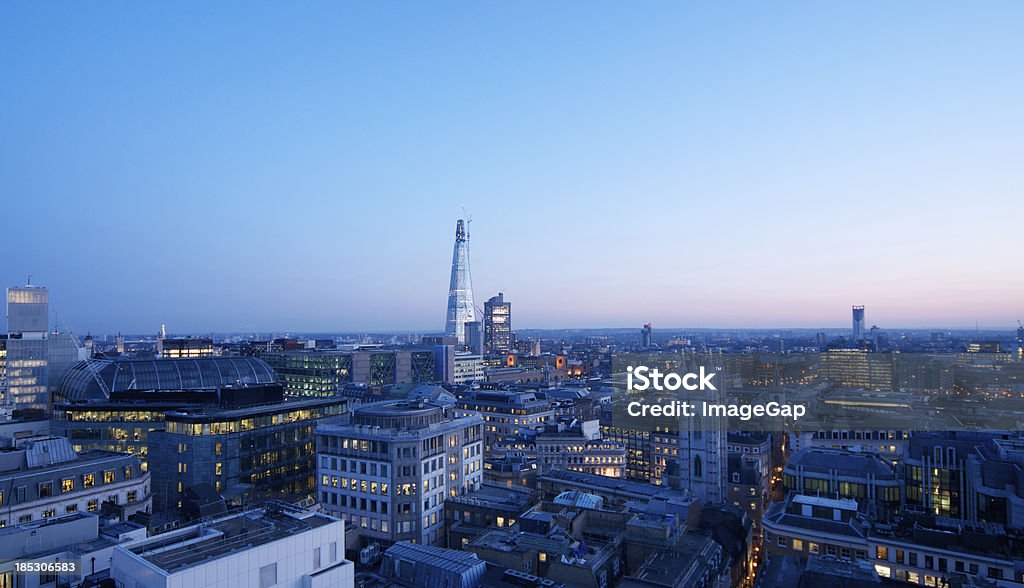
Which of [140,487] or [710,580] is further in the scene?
[140,487]

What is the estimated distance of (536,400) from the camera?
149 meters

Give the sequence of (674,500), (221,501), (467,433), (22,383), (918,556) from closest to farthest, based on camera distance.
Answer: (221,501) < (918,556) < (674,500) < (467,433) < (22,383)

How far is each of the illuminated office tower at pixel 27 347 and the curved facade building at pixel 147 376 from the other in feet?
58.9

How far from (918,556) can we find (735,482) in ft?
126

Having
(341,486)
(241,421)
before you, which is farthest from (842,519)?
(241,421)

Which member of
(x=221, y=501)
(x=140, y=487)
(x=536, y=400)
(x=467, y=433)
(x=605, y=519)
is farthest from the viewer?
(x=536, y=400)

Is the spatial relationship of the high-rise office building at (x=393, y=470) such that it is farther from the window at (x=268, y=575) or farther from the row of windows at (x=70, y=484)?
the window at (x=268, y=575)

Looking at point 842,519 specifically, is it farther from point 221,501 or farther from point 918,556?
point 221,501

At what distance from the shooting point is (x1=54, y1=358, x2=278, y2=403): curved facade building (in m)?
111

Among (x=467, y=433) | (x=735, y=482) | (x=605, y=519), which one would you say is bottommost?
(x=735, y=482)

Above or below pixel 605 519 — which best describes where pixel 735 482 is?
below

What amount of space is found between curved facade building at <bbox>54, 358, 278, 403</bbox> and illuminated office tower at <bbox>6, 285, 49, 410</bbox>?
1795 centimetres

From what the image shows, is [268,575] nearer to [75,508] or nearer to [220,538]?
[220,538]

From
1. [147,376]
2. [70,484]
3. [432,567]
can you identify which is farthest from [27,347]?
[432,567]
